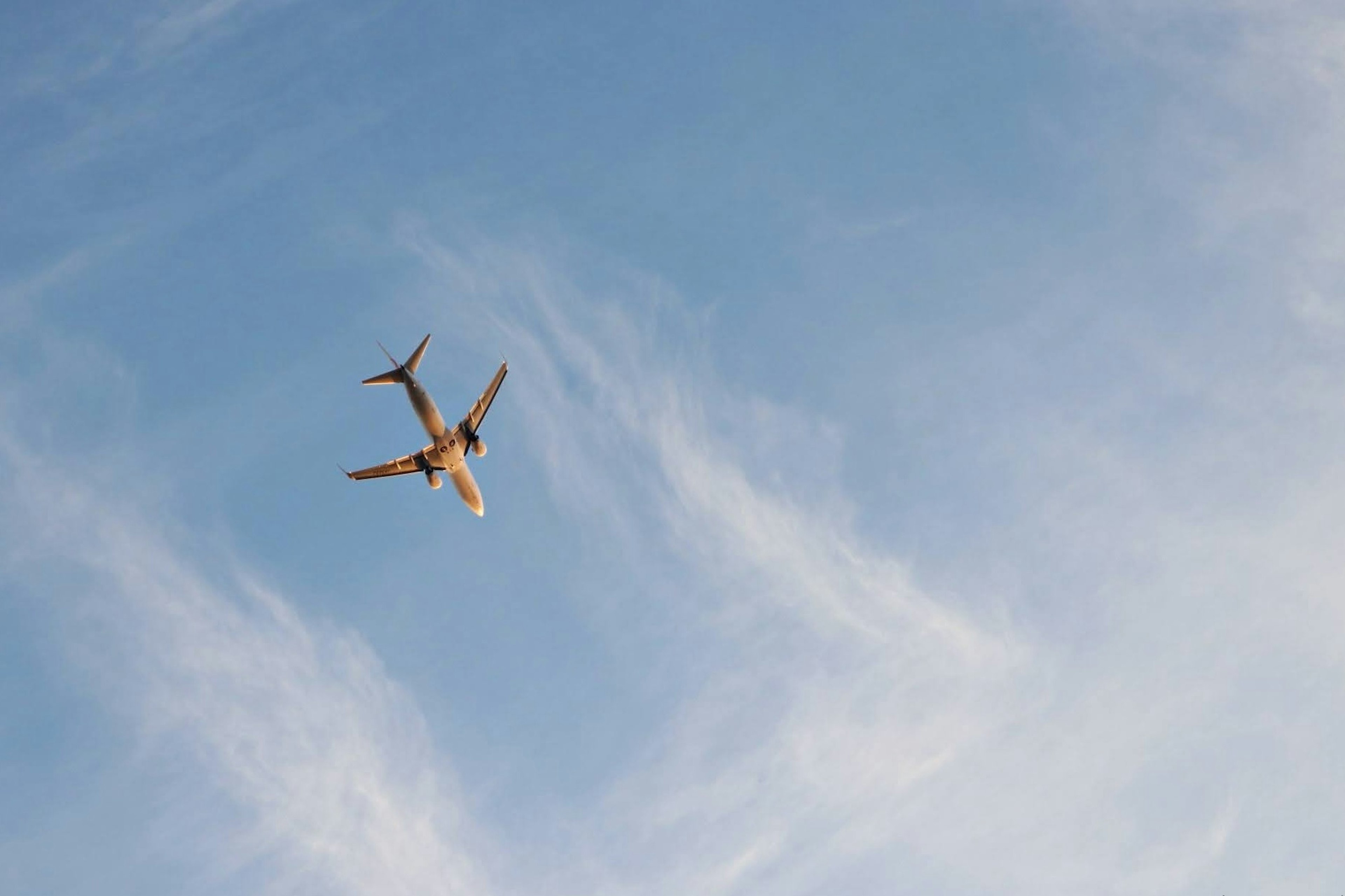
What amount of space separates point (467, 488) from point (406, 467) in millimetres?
6447

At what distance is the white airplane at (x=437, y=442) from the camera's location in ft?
371

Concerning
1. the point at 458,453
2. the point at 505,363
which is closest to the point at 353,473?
the point at 458,453

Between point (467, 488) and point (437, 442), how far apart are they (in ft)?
25.5

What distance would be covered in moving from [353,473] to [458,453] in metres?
14.0

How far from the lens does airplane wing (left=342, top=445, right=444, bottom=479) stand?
401ft

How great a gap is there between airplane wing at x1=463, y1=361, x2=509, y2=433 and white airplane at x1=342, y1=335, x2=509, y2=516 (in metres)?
0.03

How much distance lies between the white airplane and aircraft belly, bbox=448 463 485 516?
3 centimetres

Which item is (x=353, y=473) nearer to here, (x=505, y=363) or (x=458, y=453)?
(x=458, y=453)

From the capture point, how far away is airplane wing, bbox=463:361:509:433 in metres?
118

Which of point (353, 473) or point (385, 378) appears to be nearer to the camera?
point (385, 378)

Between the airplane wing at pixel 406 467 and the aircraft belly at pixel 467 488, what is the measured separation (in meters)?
1.66

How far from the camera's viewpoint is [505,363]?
4606 inches

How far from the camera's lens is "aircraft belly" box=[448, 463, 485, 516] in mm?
122938

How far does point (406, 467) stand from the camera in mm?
125438
